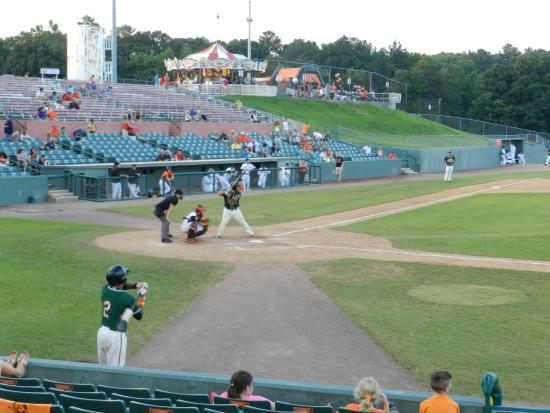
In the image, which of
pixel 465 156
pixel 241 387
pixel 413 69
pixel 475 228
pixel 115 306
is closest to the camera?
pixel 241 387

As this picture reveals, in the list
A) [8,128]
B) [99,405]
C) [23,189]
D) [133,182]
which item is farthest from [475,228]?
[8,128]

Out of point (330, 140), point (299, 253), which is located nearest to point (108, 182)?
point (299, 253)

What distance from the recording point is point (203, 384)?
8688mm

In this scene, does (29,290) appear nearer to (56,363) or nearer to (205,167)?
(56,363)

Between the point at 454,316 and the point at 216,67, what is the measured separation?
5467 cm

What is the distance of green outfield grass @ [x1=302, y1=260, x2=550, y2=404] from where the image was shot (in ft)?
35.5

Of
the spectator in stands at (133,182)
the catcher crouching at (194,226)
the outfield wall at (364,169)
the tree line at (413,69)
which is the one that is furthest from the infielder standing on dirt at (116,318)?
→ the tree line at (413,69)

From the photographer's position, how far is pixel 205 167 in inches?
1636

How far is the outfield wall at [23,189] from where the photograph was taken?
1226 inches

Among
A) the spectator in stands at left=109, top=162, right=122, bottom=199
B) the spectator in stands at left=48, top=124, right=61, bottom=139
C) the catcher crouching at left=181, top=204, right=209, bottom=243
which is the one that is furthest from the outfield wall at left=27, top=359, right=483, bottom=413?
the spectator in stands at left=48, top=124, right=61, bottom=139

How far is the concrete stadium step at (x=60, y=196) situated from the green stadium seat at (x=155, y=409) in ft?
89.5

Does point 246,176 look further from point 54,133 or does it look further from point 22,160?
point 22,160

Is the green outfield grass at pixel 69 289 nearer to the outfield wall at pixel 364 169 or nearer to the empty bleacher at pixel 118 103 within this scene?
the empty bleacher at pixel 118 103

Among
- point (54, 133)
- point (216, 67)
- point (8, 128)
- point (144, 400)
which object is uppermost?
point (216, 67)
